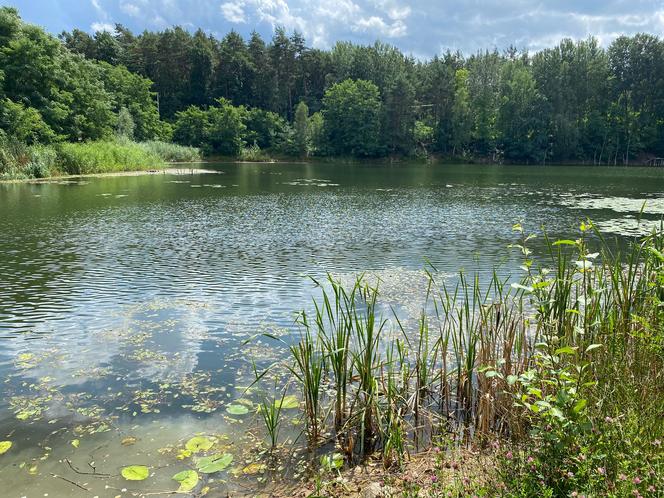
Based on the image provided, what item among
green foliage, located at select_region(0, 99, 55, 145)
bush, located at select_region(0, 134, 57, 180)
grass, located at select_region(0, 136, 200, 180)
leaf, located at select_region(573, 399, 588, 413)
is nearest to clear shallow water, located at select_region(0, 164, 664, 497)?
leaf, located at select_region(573, 399, 588, 413)

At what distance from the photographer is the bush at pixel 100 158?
121ft

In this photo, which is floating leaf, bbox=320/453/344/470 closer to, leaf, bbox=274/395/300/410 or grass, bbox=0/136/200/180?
leaf, bbox=274/395/300/410

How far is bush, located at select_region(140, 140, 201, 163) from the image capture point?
57.1 m

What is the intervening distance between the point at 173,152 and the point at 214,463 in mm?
60731

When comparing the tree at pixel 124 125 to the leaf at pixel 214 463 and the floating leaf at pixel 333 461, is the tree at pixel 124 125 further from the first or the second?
the floating leaf at pixel 333 461

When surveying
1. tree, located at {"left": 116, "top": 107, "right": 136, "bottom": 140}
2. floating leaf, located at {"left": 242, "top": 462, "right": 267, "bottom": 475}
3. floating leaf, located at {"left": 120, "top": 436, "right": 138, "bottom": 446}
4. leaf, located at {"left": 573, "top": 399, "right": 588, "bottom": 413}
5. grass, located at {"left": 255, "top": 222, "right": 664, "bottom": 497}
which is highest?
tree, located at {"left": 116, "top": 107, "right": 136, "bottom": 140}

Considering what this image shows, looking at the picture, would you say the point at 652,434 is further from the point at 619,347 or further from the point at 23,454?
the point at 23,454

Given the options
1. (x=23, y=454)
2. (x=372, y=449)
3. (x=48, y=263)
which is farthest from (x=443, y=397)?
(x=48, y=263)

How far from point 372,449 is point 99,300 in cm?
684

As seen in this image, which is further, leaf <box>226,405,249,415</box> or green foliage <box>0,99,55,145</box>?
green foliage <box>0,99,55,145</box>

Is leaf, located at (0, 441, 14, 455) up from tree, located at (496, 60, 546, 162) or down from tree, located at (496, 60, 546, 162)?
down

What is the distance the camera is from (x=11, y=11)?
135 feet

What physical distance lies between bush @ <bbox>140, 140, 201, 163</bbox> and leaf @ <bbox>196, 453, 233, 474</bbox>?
181 ft

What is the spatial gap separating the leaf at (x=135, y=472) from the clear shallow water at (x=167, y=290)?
0.27 ft
